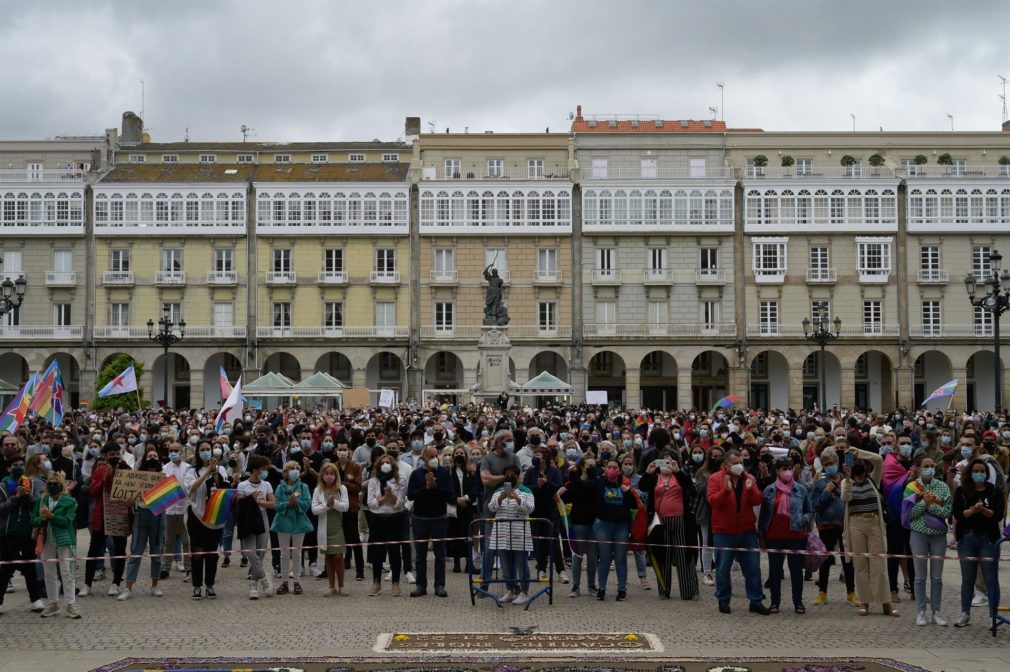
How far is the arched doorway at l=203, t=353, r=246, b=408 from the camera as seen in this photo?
2239 inches

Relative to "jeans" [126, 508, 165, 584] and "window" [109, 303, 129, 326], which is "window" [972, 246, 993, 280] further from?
"jeans" [126, 508, 165, 584]

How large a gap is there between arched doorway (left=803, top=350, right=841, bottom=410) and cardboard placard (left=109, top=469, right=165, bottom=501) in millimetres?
47908

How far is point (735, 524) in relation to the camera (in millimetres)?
12352

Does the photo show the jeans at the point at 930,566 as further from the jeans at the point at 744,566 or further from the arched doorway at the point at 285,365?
the arched doorway at the point at 285,365

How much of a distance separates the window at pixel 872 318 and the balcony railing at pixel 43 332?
40643 millimetres

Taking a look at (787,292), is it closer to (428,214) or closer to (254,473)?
(428,214)

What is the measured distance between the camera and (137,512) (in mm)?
13672

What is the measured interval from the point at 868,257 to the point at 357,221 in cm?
2678

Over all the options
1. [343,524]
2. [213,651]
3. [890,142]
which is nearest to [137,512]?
[343,524]

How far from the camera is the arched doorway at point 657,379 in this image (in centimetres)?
5841

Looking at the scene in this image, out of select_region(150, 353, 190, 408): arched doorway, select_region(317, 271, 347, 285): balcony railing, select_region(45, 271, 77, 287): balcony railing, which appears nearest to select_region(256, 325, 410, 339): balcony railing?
select_region(317, 271, 347, 285): balcony railing

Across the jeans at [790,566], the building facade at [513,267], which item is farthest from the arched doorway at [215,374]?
the jeans at [790,566]

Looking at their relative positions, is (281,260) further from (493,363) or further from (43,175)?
(493,363)

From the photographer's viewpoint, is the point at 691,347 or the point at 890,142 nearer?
the point at 691,347
